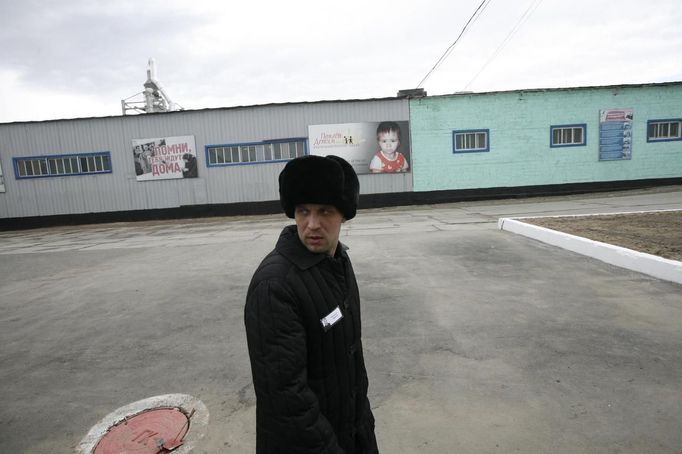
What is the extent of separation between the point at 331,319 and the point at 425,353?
232 cm

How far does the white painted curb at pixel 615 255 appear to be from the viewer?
4.91 meters

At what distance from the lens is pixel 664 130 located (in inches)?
748

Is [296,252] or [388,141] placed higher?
[388,141]

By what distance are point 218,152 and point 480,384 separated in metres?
18.4

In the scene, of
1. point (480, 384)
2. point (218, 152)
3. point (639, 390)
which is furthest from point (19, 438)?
point (218, 152)

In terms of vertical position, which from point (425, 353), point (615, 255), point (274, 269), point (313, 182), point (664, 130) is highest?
point (664, 130)

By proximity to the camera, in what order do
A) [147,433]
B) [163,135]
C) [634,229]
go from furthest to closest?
[163,135]
[634,229]
[147,433]

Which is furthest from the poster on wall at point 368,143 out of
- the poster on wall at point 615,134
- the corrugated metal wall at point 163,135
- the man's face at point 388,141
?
the poster on wall at point 615,134

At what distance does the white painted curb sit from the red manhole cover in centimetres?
583

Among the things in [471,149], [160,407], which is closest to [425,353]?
[160,407]

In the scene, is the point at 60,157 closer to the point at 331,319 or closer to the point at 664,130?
the point at 331,319

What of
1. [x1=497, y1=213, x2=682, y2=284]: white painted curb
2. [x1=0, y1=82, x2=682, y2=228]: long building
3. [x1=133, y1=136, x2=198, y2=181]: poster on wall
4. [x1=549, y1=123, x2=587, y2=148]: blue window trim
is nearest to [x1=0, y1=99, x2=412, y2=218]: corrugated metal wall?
[x1=0, y1=82, x2=682, y2=228]: long building

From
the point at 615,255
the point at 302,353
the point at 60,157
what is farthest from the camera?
the point at 60,157

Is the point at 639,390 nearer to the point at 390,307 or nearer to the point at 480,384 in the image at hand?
the point at 480,384
